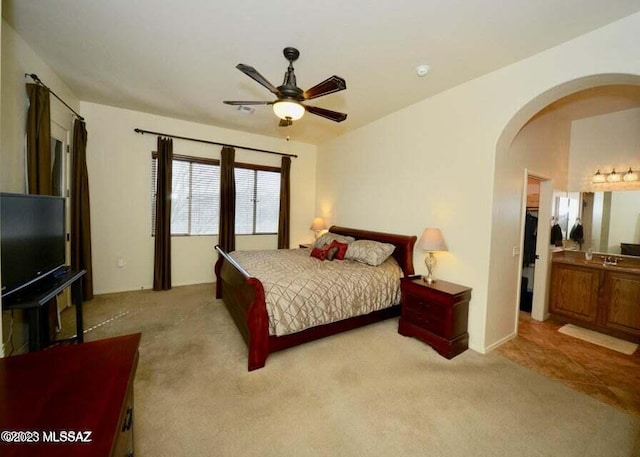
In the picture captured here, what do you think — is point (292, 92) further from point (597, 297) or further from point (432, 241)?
point (597, 297)

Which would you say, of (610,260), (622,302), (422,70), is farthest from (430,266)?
(610,260)

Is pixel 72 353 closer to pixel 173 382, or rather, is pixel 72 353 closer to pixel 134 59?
pixel 173 382

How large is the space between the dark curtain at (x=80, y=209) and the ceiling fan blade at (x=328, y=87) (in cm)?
351

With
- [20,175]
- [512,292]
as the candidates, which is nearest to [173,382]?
[20,175]

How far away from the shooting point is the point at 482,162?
9.30 ft

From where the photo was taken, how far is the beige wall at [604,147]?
11.2ft

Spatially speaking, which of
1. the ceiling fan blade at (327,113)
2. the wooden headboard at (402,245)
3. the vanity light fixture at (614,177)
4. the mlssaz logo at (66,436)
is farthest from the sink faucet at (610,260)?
the mlssaz logo at (66,436)

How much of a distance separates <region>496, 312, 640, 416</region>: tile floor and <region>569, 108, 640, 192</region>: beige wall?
218 cm

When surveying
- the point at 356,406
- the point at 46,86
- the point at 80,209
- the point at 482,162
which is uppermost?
the point at 46,86

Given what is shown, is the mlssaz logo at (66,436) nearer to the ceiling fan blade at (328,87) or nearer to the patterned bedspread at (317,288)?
the patterned bedspread at (317,288)

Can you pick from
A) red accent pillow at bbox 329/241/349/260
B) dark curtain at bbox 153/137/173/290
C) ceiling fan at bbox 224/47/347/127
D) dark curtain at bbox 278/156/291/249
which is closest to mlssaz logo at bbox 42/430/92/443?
ceiling fan at bbox 224/47/347/127

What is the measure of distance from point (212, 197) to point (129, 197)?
1288mm

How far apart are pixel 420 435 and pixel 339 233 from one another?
3.51 meters

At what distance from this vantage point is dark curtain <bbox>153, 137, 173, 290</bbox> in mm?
4410
